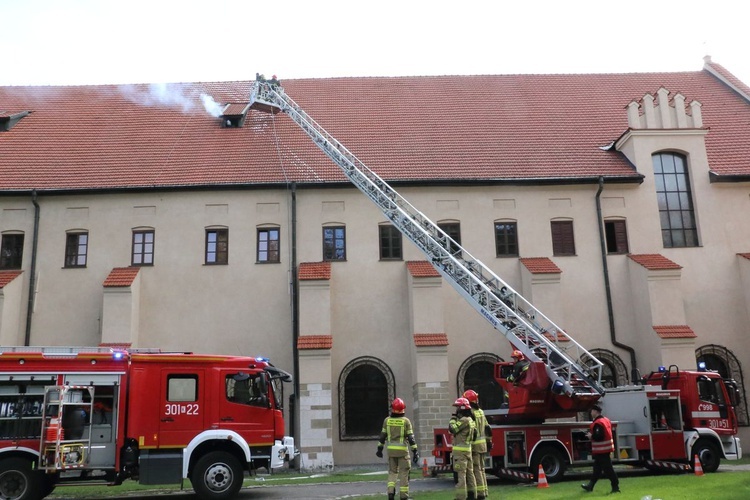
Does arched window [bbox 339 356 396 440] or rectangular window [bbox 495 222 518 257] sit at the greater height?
rectangular window [bbox 495 222 518 257]

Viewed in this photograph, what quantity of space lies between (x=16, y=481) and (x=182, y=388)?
3.33 meters

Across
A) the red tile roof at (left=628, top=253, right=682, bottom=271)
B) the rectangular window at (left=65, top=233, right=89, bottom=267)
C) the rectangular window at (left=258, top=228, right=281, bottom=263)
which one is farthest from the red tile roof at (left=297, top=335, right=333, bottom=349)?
the red tile roof at (left=628, top=253, right=682, bottom=271)

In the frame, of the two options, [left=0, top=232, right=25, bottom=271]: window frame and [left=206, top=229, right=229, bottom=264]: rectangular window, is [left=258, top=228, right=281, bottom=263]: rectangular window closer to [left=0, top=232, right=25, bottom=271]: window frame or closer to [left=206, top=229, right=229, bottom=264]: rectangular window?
[left=206, top=229, right=229, bottom=264]: rectangular window

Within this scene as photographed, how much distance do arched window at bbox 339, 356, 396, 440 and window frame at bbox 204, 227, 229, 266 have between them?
5657 millimetres

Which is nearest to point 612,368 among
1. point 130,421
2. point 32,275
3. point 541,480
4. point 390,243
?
point 390,243

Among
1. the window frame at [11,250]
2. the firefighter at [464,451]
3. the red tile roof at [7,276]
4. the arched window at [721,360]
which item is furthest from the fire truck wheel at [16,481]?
the arched window at [721,360]

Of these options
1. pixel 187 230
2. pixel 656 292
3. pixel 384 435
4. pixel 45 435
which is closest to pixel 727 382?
pixel 656 292

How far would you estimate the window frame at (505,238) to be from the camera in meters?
24.1

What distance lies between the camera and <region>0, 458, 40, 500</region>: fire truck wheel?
1280cm

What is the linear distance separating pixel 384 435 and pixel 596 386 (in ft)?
20.2

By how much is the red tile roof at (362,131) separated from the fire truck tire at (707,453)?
10774mm

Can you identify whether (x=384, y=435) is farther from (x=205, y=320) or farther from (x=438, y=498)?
(x=205, y=320)

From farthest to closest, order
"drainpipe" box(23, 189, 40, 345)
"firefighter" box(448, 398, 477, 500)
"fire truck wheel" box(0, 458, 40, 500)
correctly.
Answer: "drainpipe" box(23, 189, 40, 345), "fire truck wheel" box(0, 458, 40, 500), "firefighter" box(448, 398, 477, 500)

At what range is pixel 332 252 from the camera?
78.7 feet
